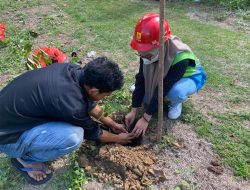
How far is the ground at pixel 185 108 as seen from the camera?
9.60ft

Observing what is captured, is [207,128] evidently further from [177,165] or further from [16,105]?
[16,105]

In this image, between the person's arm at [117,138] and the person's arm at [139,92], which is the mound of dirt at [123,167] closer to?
the person's arm at [117,138]

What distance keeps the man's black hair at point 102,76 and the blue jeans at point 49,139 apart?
0.43m

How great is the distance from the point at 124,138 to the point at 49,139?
2.62 feet

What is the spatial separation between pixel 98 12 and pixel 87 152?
13.5ft

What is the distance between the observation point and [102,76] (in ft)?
8.17

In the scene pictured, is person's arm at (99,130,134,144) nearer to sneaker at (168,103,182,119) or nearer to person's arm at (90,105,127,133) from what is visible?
person's arm at (90,105,127,133)

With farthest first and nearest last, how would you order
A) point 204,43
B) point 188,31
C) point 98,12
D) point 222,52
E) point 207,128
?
point 98,12 < point 188,31 < point 204,43 < point 222,52 < point 207,128

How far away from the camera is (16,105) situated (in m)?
2.58

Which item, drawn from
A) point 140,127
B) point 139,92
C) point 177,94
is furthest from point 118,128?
point 177,94

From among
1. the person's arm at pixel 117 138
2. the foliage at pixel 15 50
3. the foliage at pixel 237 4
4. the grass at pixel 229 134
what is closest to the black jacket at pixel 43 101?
the person's arm at pixel 117 138

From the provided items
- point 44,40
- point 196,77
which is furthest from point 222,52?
point 44,40

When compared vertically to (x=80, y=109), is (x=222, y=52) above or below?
below

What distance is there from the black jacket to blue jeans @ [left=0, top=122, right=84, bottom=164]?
5cm
